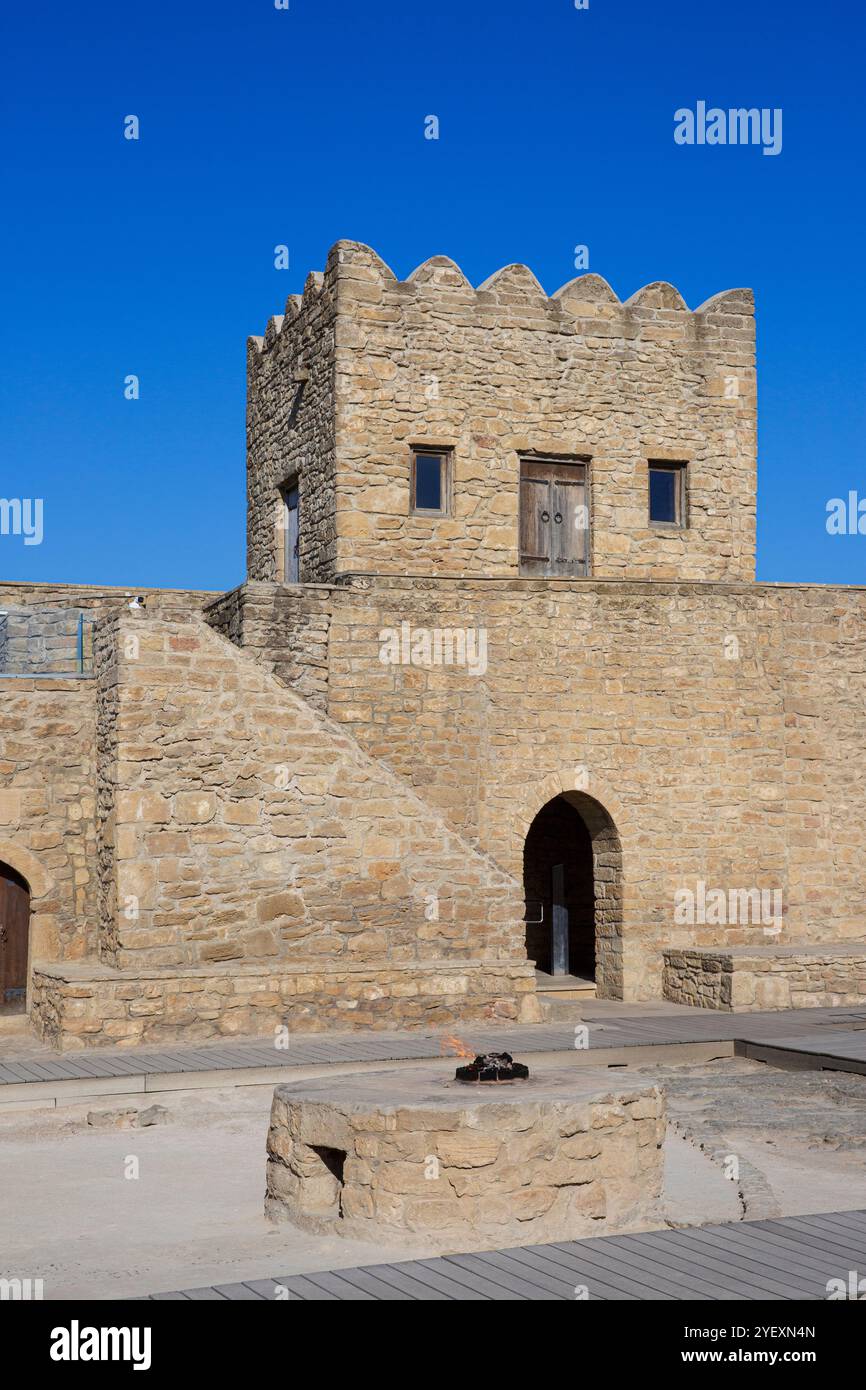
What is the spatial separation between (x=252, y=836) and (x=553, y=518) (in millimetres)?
6306

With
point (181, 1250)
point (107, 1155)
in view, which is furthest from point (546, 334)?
point (181, 1250)

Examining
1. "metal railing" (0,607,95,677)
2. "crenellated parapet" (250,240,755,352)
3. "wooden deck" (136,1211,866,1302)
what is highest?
"crenellated parapet" (250,240,755,352)

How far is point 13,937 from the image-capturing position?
1359 cm

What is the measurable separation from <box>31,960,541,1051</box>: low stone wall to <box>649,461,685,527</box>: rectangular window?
21.8 feet

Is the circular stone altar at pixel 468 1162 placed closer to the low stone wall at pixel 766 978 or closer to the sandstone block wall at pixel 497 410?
the low stone wall at pixel 766 978

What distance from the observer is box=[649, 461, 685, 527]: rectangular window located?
18.2 metres

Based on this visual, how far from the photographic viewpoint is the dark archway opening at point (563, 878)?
20047mm

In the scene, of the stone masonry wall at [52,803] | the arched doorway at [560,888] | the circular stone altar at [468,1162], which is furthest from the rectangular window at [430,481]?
the circular stone altar at [468,1162]

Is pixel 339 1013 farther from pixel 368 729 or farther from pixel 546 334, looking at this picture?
pixel 546 334

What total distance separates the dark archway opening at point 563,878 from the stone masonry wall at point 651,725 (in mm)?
3177

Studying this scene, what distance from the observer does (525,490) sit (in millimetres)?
17578

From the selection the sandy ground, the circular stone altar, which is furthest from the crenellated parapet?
the circular stone altar

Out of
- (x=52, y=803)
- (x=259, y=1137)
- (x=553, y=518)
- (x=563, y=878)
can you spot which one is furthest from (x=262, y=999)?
(x=563, y=878)

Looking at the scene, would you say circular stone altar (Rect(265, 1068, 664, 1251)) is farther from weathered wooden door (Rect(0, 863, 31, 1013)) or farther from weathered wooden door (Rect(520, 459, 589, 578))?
weathered wooden door (Rect(520, 459, 589, 578))
